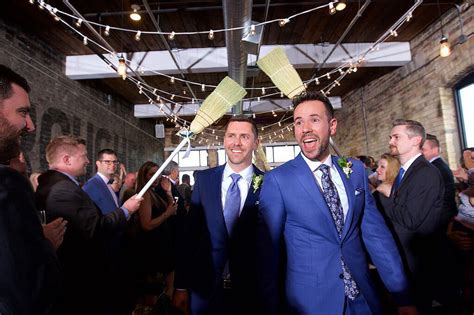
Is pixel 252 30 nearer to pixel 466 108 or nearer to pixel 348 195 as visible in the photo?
pixel 348 195

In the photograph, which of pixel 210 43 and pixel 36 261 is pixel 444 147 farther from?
pixel 36 261

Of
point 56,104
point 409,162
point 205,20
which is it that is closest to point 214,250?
point 409,162

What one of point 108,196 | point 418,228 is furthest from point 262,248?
point 108,196

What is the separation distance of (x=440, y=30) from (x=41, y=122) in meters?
8.03

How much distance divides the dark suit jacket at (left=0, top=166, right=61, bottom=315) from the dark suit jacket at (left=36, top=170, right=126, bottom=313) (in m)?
1.45

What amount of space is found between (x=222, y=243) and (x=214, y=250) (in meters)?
0.06

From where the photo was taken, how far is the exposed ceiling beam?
23.6 feet

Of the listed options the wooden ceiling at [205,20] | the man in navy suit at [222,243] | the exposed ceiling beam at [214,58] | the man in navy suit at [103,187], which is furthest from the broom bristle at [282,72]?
the exposed ceiling beam at [214,58]

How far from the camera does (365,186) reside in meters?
1.75

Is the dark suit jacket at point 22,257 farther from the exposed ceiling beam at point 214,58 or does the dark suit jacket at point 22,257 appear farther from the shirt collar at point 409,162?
the exposed ceiling beam at point 214,58

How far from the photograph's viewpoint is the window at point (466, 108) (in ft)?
19.7

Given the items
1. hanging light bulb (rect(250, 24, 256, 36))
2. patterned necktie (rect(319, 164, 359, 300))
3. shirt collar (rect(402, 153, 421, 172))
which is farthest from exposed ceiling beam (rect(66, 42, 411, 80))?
patterned necktie (rect(319, 164, 359, 300))

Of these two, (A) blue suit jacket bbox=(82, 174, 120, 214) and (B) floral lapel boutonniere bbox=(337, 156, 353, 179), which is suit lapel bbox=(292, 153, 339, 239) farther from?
(A) blue suit jacket bbox=(82, 174, 120, 214)

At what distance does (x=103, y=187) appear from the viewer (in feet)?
11.4
